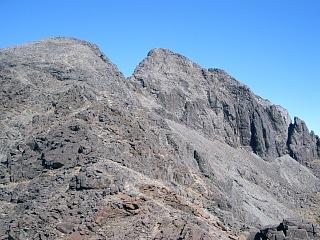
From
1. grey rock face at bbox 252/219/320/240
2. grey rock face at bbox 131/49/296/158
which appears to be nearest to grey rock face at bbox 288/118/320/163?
grey rock face at bbox 131/49/296/158

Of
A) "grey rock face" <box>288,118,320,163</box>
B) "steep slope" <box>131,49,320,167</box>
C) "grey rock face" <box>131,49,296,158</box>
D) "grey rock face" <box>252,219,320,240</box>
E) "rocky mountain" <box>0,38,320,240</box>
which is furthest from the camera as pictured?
"grey rock face" <box>288,118,320,163</box>

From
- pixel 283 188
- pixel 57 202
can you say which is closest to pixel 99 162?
pixel 57 202

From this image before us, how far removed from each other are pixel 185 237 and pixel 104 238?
16.8ft

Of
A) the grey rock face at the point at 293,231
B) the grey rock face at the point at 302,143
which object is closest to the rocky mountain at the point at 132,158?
the grey rock face at the point at 293,231

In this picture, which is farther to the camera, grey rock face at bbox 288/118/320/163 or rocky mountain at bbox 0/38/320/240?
grey rock face at bbox 288/118/320/163

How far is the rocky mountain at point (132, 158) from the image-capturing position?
119 ft

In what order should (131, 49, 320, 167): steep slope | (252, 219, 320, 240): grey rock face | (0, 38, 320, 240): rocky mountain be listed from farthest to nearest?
(131, 49, 320, 167): steep slope → (252, 219, 320, 240): grey rock face → (0, 38, 320, 240): rocky mountain

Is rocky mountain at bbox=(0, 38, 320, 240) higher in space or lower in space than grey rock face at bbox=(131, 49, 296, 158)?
lower

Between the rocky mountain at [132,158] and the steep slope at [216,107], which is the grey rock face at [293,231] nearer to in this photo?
the rocky mountain at [132,158]

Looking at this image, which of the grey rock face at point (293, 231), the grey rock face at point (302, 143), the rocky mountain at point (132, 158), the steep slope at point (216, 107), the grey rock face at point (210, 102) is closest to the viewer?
the rocky mountain at point (132, 158)

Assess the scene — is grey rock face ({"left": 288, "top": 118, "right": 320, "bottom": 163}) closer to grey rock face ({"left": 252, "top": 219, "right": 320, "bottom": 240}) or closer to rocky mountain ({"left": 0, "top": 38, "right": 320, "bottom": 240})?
rocky mountain ({"left": 0, "top": 38, "right": 320, "bottom": 240})

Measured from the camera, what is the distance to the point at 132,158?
46094mm

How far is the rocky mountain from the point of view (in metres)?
36.4

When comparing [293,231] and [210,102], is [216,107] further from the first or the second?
[293,231]
